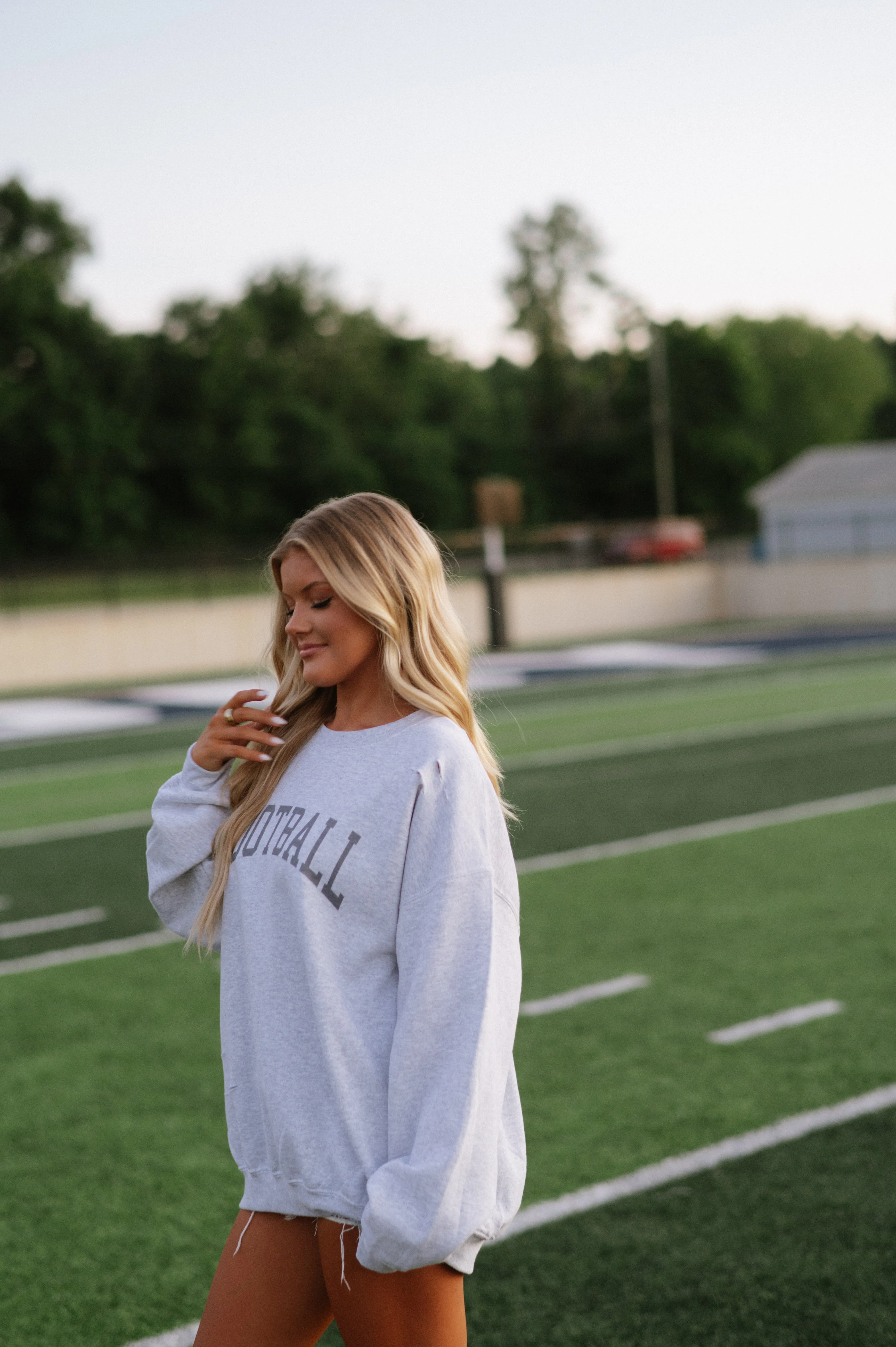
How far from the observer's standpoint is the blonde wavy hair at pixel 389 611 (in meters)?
2.12

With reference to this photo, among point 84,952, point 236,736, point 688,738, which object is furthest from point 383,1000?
point 688,738

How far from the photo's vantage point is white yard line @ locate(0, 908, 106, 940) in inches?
304

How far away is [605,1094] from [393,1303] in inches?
124

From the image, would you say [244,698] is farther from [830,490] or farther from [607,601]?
[830,490]

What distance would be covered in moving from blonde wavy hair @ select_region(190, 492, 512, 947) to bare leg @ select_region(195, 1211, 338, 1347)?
1.52 feet

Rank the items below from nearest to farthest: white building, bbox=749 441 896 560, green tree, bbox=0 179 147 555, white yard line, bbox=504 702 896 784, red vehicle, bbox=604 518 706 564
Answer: white yard line, bbox=504 702 896 784 → red vehicle, bbox=604 518 706 564 → green tree, bbox=0 179 147 555 → white building, bbox=749 441 896 560

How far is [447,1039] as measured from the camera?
195 cm

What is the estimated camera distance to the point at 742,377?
73.2 m

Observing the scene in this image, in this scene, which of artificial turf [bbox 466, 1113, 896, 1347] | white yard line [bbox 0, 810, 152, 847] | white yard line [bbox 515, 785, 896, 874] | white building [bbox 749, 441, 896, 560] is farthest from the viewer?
white building [bbox 749, 441, 896, 560]

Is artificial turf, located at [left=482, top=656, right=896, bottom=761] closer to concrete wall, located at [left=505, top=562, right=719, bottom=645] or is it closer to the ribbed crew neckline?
the ribbed crew neckline

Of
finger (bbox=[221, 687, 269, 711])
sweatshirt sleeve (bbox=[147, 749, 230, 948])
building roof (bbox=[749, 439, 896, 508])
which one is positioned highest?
building roof (bbox=[749, 439, 896, 508])

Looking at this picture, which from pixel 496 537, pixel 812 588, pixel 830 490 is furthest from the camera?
pixel 830 490

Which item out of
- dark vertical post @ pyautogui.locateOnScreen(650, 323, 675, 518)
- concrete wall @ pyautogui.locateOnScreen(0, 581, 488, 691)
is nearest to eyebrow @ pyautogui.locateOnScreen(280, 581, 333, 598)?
concrete wall @ pyautogui.locateOnScreen(0, 581, 488, 691)

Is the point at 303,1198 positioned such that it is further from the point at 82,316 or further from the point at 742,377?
the point at 742,377
